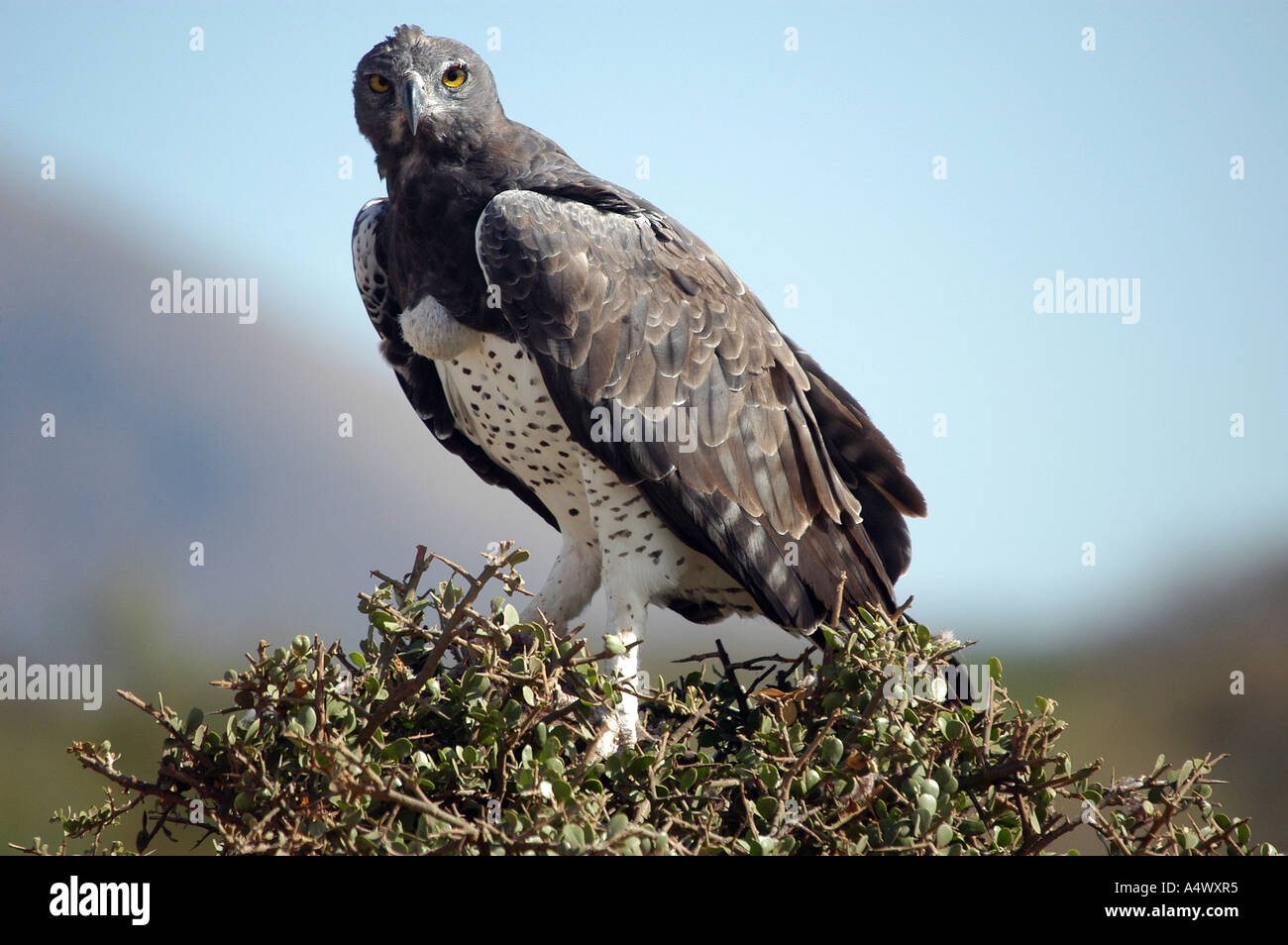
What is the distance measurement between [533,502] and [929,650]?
2.57m

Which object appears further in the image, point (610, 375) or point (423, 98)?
point (423, 98)

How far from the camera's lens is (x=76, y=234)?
80.2 meters

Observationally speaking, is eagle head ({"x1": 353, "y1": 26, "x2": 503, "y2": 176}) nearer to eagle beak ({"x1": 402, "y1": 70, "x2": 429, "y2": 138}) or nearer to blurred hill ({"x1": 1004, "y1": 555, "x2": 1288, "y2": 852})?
eagle beak ({"x1": 402, "y1": 70, "x2": 429, "y2": 138})

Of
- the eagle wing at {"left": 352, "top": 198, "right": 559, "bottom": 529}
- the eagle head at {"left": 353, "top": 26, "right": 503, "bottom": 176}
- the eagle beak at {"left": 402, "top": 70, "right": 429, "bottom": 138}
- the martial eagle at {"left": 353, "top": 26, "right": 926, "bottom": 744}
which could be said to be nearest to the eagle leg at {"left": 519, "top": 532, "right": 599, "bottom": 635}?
Result: the martial eagle at {"left": 353, "top": 26, "right": 926, "bottom": 744}

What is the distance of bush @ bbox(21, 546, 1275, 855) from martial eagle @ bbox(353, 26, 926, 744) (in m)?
0.89

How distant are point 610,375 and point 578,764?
1784 mm

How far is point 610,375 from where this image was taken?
413 centimetres

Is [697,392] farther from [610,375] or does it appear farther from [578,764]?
[578,764]

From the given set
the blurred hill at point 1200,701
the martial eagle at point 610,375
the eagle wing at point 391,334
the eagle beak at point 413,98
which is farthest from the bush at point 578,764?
the blurred hill at point 1200,701

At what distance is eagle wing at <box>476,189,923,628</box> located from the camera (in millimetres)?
4078

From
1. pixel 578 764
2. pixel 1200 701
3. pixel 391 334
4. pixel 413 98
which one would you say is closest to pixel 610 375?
pixel 391 334

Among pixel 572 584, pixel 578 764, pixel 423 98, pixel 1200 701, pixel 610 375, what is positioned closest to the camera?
pixel 578 764

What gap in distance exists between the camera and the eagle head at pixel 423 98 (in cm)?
450

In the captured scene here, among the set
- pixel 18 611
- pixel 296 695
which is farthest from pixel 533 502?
pixel 18 611
